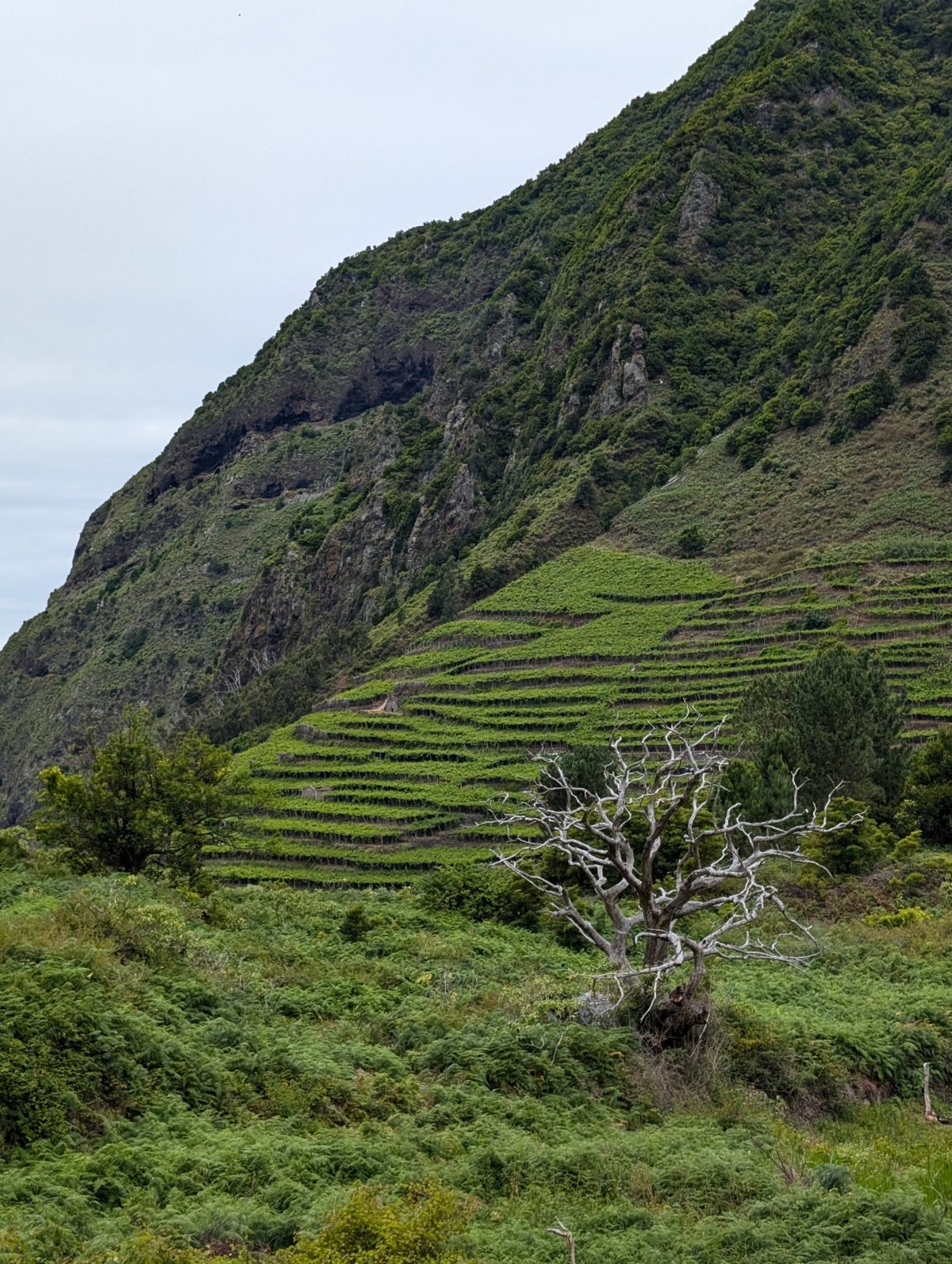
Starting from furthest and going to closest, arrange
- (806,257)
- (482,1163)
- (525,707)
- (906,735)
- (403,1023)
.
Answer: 1. (806,257)
2. (525,707)
3. (906,735)
4. (403,1023)
5. (482,1163)

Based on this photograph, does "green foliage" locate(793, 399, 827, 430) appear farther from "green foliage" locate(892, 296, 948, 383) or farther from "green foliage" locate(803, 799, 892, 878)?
"green foliage" locate(803, 799, 892, 878)

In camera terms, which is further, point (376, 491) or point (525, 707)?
point (376, 491)

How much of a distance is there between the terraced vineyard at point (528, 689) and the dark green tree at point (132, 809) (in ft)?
51.5

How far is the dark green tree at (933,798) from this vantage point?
39.7 metres

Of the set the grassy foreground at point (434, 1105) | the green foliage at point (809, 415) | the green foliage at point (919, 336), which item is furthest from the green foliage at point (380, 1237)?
the green foliage at point (809, 415)

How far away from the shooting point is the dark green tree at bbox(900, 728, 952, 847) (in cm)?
3966

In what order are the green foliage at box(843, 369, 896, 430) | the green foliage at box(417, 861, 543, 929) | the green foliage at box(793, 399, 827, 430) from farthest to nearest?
1. the green foliage at box(793, 399, 827, 430)
2. the green foliage at box(843, 369, 896, 430)
3. the green foliage at box(417, 861, 543, 929)

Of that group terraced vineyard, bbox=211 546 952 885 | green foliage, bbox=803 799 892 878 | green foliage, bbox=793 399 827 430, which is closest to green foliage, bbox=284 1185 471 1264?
green foliage, bbox=803 799 892 878

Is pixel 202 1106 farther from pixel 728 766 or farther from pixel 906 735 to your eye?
pixel 906 735

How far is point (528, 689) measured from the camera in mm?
A: 75125

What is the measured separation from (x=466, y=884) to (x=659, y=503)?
7128cm

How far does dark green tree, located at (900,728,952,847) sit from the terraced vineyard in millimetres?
16164

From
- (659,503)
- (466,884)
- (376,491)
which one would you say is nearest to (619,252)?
(376,491)

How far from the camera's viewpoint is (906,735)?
5756 cm
